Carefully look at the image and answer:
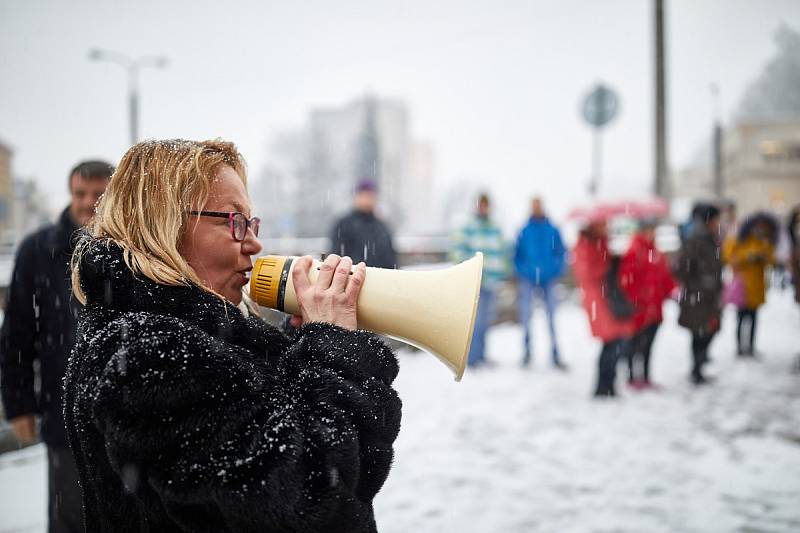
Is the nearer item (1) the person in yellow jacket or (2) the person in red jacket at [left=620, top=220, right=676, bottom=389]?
(2) the person in red jacket at [left=620, top=220, right=676, bottom=389]

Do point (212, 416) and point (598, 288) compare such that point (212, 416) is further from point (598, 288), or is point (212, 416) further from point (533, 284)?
point (533, 284)

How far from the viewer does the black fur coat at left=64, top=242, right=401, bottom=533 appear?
993 millimetres

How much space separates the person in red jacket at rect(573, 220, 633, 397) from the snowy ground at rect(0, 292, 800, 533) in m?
0.31

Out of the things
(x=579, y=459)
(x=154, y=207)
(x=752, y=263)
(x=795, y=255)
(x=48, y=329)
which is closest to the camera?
(x=154, y=207)

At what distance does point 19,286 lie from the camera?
2.39m

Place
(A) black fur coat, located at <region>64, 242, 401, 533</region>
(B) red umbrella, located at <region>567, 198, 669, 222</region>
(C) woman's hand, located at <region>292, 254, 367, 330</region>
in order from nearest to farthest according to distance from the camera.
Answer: (A) black fur coat, located at <region>64, 242, 401, 533</region> < (C) woman's hand, located at <region>292, 254, 367, 330</region> < (B) red umbrella, located at <region>567, 198, 669, 222</region>

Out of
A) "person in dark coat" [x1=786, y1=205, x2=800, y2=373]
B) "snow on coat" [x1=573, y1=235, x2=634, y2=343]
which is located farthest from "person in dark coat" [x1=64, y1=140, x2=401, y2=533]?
"person in dark coat" [x1=786, y1=205, x2=800, y2=373]

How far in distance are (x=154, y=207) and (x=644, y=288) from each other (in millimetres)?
5055

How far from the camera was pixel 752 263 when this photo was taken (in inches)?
277

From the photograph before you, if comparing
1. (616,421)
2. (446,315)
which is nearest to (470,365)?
(616,421)

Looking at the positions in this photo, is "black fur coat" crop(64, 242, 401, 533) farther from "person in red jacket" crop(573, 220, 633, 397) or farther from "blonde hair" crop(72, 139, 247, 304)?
"person in red jacket" crop(573, 220, 633, 397)

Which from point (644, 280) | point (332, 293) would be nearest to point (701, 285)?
point (644, 280)

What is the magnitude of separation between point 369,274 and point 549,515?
7.77ft

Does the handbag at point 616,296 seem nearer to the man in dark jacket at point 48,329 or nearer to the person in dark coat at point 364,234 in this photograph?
the person in dark coat at point 364,234
